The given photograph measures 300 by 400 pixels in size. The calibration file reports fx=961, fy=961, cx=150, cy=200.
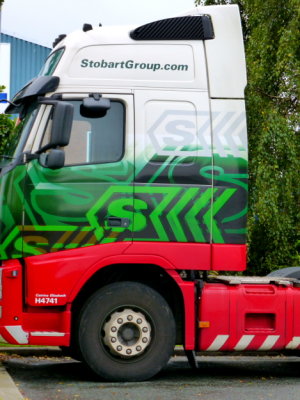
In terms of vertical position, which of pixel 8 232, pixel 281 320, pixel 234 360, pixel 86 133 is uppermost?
pixel 86 133

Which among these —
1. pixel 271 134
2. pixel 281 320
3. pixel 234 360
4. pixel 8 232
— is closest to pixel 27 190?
pixel 8 232

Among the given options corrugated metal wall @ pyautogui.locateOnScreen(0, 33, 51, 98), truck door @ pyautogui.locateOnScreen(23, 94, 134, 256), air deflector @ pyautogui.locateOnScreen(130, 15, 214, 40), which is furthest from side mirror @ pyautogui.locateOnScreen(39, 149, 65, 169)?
corrugated metal wall @ pyautogui.locateOnScreen(0, 33, 51, 98)

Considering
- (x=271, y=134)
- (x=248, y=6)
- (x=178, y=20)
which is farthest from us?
(x=248, y=6)

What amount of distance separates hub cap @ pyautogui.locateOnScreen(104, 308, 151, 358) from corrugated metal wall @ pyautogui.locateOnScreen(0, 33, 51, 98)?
2522cm

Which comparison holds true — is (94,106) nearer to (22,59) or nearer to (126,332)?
(126,332)

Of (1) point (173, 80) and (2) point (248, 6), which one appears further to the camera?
(2) point (248, 6)

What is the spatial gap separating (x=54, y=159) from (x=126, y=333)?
6.23 ft

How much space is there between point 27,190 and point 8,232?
1.53ft

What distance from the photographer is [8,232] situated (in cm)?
965

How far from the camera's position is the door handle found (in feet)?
31.8

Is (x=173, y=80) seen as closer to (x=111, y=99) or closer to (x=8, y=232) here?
(x=111, y=99)

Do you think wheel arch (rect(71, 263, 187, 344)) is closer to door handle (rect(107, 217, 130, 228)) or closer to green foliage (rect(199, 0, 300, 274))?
door handle (rect(107, 217, 130, 228))

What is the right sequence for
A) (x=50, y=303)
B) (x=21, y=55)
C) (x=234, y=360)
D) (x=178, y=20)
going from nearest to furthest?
(x=50, y=303) < (x=178, y=20) < (x=234, y=360) < (x=21, y=55)

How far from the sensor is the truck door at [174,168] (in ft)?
32.1
